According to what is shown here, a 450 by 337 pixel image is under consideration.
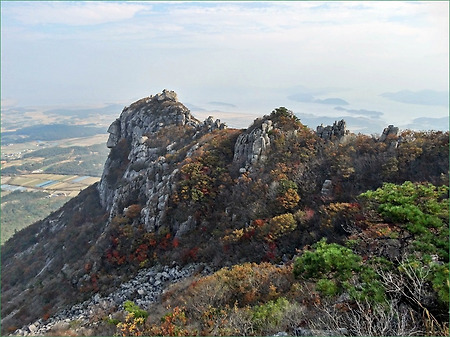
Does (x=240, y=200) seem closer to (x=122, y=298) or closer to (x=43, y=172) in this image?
(x=122, y=298)

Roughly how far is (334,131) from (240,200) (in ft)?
25.4

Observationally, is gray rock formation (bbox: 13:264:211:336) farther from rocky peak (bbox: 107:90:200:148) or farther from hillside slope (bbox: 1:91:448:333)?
rocky peak (bbox: 107:90:200:148)

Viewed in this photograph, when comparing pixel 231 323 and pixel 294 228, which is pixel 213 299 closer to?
pixel 231 323

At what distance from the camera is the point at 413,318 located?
7141 mm

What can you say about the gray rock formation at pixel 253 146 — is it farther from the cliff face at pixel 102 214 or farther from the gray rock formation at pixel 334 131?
the cliff face at pixel 102 214

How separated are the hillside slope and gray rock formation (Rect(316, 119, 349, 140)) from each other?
0.22 feet

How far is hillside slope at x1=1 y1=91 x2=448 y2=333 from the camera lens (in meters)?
16.0

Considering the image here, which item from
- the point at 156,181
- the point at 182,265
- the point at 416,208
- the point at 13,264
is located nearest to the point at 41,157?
the point at 13,264

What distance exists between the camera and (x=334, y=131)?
69.3 ft

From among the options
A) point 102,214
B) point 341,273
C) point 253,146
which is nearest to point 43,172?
point 102,214

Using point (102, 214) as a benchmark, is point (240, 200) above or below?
above

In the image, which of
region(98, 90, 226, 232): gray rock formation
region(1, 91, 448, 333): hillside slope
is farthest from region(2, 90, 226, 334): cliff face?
region(1, 91, 448, 333): hillside slope

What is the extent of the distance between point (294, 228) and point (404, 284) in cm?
851

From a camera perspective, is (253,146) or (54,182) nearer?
(253,146)
